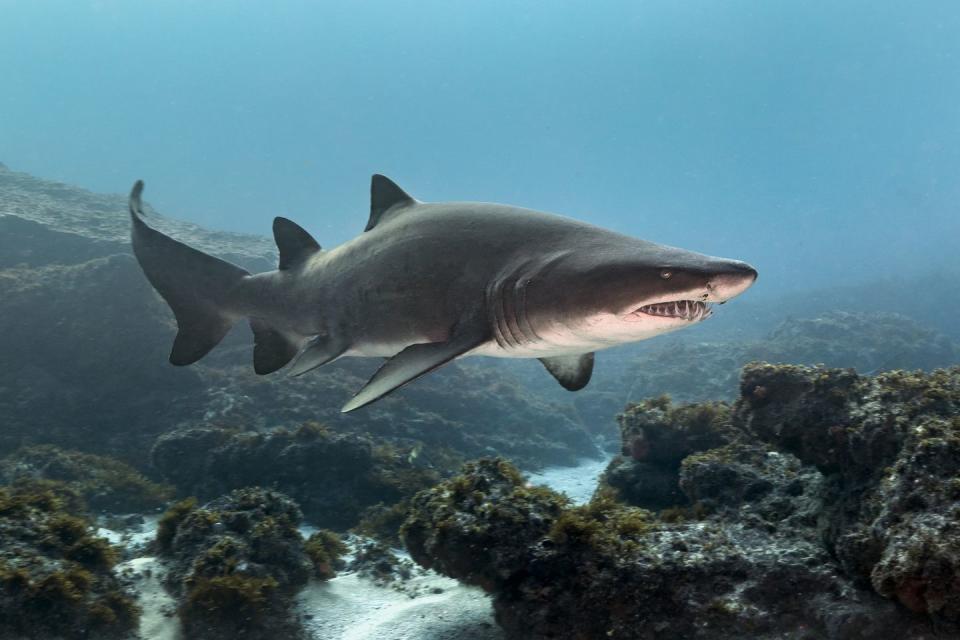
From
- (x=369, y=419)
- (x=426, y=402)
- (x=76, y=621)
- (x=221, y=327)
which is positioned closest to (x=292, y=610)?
(x=76, y=621)

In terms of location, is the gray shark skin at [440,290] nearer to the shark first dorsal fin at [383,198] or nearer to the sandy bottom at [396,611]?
the shark first dorsal fin at [383,198]

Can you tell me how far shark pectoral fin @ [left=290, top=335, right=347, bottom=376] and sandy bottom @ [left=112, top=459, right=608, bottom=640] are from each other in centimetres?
207

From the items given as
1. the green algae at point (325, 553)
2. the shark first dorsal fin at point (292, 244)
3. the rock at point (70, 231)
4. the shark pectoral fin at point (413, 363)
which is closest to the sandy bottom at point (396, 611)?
the green algae at point (325, 553)

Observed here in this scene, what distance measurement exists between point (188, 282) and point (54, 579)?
9.16 feet

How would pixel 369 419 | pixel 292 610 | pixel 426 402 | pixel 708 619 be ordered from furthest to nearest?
1. pixel 426 402
2. pixel 369 419
3. pixel 292 610
4. pixel 708 619

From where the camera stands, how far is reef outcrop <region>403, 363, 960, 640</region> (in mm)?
2809

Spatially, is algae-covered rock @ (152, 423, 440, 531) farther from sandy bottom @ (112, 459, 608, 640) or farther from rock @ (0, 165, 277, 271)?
rock @ (0, 165, 277, 271)

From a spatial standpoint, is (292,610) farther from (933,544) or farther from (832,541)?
(933,544)

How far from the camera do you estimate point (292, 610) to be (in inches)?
183

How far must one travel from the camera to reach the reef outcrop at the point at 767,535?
281 cm

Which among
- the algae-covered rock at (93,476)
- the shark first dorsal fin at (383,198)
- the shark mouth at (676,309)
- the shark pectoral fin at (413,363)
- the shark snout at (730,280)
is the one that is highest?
the shark first dorsal fin at (383,198)

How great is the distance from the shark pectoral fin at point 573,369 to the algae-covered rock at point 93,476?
724cm

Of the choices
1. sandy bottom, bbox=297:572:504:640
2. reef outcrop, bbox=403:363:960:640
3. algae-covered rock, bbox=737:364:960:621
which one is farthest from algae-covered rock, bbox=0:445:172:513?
algae-covered rock, bbox=737:364:960:621

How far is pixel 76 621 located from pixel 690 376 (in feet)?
67.1
